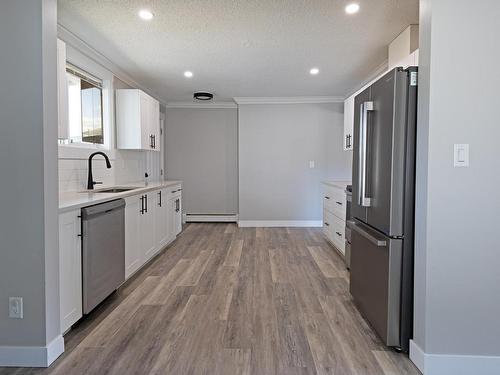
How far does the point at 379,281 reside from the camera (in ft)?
7.57

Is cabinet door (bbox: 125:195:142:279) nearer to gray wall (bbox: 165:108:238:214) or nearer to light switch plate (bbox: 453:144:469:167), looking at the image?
light switch plate (bbox: 453:144:469:167)

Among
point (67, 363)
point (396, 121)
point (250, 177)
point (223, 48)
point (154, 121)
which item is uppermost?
point (223, 48)

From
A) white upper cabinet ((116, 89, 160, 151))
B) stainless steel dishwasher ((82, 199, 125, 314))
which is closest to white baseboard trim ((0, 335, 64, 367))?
stainless steel dishwasher ((82, 199, 125, 314))

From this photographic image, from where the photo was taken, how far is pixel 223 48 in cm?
383

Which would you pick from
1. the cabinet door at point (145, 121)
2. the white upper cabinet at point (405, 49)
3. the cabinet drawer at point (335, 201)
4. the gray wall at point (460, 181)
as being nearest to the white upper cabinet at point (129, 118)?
the cabinet door at point (145, 121)

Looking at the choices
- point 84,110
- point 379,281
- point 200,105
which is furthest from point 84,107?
point 379,281

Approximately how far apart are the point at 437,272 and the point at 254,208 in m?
4.93

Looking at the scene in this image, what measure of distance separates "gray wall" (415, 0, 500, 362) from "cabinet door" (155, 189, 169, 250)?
10.6 feet

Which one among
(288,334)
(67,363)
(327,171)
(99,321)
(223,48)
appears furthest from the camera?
(327,171)

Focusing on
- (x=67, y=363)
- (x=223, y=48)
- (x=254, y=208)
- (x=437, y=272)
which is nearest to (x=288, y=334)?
(x=437, y=272)

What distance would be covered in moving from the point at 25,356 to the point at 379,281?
2169mm

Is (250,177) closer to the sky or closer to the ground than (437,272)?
closer to the sky

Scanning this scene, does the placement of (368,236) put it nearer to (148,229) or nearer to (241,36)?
(241,36)

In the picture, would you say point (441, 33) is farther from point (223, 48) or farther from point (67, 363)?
point (67, 363)
